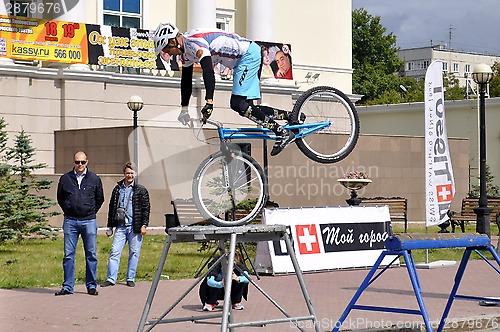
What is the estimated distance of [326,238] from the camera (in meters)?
19.8

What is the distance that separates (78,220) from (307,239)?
544 cm

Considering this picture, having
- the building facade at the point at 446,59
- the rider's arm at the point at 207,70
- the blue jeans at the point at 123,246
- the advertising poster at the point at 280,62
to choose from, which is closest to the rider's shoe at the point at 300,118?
the rider's arm at the point at 207,70

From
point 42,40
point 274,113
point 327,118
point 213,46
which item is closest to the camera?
point 213,46

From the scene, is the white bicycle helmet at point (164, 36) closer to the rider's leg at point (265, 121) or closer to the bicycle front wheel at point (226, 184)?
the rider's leg at point (265, 121)

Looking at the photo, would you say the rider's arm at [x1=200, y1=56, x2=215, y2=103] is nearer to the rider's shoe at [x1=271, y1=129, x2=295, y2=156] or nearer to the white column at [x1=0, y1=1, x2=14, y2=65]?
the rider's shoe at [x1=271, y1=129, x2=295, y2=156]

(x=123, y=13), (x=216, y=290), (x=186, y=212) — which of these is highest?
(x=123, y=13)

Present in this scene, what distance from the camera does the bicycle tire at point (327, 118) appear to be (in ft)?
30.6

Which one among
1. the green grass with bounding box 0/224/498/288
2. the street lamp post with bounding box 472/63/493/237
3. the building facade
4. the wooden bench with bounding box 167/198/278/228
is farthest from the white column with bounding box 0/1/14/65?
the building facade

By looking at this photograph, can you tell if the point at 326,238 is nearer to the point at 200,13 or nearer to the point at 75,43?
the point at 75,43

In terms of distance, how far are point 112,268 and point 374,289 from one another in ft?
15.1

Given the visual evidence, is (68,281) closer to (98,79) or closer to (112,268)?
(112,268)

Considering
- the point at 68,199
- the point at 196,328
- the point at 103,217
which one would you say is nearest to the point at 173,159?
the point at 196,328

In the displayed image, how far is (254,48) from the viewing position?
30.2 ft

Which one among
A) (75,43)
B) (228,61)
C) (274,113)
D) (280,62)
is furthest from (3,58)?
(274,113)
